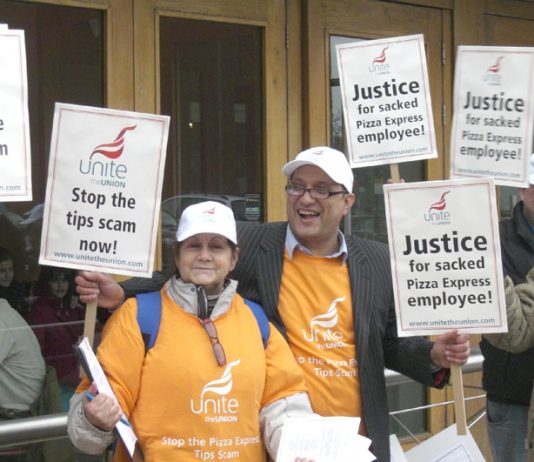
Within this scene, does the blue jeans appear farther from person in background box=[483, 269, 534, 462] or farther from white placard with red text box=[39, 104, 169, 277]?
white placard with red text box=[39, 104, 169, 277]

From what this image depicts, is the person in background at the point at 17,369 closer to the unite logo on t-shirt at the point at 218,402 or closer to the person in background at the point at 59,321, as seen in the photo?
the person in background at the point at 59,321

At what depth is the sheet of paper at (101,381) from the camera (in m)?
2.88

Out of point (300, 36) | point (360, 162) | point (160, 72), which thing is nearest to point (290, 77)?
point (300, 36)

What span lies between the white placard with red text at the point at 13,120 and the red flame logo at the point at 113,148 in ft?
0.71

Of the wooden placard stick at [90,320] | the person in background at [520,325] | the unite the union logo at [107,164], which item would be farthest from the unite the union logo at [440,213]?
the wooden placard stick at [90,320]

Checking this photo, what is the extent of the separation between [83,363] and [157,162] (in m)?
0.71

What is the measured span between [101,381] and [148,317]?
25 centimetres

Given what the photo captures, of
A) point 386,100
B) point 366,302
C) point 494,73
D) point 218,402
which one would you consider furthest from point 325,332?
point 494,73

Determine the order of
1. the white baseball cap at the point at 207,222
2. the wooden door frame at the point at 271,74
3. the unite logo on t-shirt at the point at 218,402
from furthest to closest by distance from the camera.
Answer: the wooden door frame at the point at 271,74, the white baseball cap at the point at 207,222, the unite logo on t-shirt at the point at 218,402

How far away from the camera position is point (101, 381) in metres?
2.92

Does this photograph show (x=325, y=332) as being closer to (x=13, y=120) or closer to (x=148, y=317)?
(x=148, y=317)

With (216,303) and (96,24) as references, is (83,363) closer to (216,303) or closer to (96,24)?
(216,303)

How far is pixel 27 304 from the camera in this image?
15.7 ft

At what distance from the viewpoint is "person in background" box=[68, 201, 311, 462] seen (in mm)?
2990
